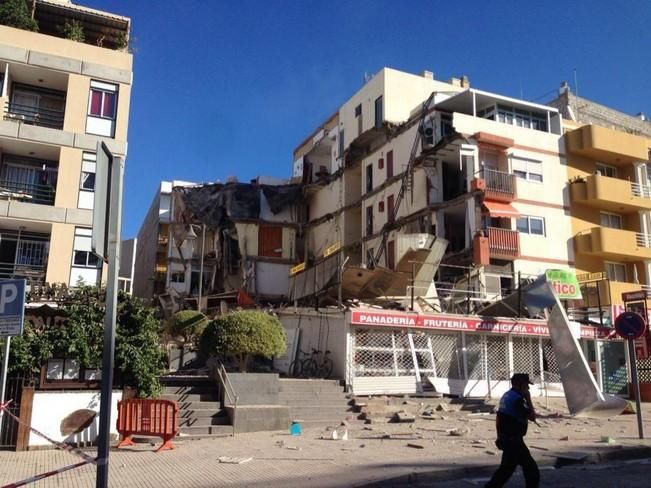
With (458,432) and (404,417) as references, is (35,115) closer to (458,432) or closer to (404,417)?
(404,417)

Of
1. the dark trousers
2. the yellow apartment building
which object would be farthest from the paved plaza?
the yellow apartment building

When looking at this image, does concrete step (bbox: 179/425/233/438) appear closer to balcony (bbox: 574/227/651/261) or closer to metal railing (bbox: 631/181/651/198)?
balcony (bbox: 574/227/651/261)

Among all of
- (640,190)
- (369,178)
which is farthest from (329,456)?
(640,190)

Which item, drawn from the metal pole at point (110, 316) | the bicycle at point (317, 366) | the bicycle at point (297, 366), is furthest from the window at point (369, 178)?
the metal pole at point (110, 316)

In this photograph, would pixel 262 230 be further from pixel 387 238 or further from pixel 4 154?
pixel 4 154

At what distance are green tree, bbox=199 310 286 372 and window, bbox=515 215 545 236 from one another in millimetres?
17313

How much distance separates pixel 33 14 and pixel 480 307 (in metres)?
20.7

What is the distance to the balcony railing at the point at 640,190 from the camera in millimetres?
34656

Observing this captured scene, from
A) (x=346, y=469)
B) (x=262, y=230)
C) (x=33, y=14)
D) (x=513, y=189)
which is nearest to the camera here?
(x=346, y=469)

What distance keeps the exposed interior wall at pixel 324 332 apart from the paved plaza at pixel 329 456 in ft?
11.4

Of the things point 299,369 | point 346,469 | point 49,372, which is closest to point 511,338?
point 299,369

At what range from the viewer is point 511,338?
21.0 meters

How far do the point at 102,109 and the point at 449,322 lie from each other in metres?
14.2

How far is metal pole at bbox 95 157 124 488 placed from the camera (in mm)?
4113
